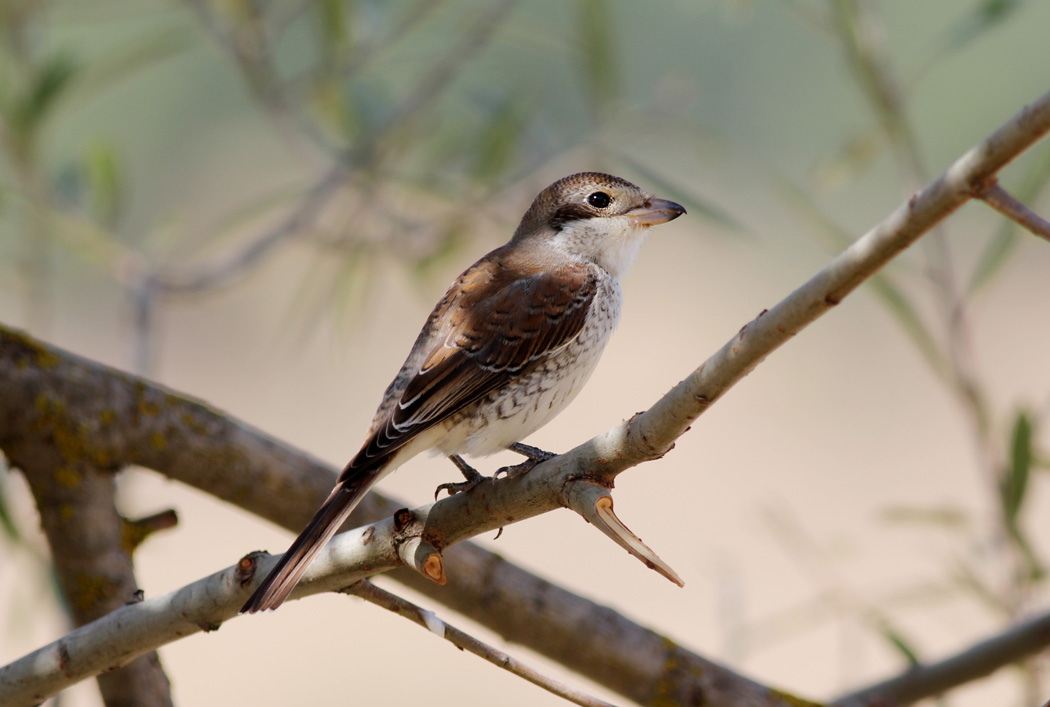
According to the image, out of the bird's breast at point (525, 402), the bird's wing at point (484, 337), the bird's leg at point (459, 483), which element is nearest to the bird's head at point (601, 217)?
the bird's wing at point (484, 337)

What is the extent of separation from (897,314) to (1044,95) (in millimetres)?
1489

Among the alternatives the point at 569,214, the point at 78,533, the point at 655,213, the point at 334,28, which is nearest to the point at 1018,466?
the point at 655,213

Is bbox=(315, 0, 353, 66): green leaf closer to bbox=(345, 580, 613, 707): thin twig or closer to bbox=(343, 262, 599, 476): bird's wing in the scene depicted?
bbox=(343, 262, 599, 476): bird's wing

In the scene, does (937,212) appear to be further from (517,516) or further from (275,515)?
(275,515)

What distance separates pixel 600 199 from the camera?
108 inches

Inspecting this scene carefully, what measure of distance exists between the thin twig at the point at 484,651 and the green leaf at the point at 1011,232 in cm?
144

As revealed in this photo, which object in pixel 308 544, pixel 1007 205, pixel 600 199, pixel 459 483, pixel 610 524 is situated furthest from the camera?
pixel 600 199

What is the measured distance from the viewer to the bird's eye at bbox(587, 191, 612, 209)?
2730 mm

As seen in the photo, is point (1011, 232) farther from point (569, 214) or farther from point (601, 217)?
point (569, 214)

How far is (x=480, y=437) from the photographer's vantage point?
7.33ft

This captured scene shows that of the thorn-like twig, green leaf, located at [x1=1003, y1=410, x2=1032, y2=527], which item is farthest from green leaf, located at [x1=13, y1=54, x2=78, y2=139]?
green leaf, located at [x1=1003, y1=410, x2=1032, y2=527]

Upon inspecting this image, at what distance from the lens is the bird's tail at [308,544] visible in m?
1.51

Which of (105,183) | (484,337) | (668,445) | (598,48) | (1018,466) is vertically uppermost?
(105,183)

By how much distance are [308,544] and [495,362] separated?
70cm
